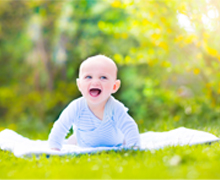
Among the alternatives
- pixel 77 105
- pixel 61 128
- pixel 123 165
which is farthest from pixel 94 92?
pixel 123 165

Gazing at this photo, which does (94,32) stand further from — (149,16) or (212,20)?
(212,20)

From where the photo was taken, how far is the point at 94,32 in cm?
641

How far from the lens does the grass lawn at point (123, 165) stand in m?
1.65

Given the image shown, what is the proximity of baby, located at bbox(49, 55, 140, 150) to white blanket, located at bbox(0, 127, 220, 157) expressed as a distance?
0.43ft

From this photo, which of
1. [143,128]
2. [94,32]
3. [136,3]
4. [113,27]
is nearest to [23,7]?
[94,32]

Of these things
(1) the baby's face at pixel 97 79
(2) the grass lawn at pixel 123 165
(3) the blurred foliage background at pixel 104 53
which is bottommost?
(2) the grass lawn at pixel 123 165

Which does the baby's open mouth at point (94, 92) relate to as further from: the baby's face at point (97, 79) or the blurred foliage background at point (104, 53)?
the blurred foliage background at point (104, 53)

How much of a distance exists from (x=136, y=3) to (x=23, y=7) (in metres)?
2.94

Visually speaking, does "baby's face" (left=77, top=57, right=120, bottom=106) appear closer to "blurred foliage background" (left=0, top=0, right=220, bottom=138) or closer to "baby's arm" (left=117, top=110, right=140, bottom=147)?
"baby's arm" (left=117, top=110, right=140, bottom=147)

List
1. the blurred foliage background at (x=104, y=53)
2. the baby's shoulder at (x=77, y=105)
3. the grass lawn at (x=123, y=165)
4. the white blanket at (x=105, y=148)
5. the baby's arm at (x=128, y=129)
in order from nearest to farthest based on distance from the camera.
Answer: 1. the grass lawn at (x=123, y=165)
2. the white blanket at (x=105, y=148)
3. the baby's arm at (x=128, y=129)
4. the baby's shoulder at (x=77, y=105)
5. the blurred foliage background at (x=104, y=53)

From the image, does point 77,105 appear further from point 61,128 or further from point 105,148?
point 105,148

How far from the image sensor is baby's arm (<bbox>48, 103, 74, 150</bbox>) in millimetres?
2587

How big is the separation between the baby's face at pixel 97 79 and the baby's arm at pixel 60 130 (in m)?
0.22

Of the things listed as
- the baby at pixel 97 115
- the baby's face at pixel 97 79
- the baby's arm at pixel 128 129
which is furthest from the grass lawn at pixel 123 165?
the baby's face at pixel 97 79
